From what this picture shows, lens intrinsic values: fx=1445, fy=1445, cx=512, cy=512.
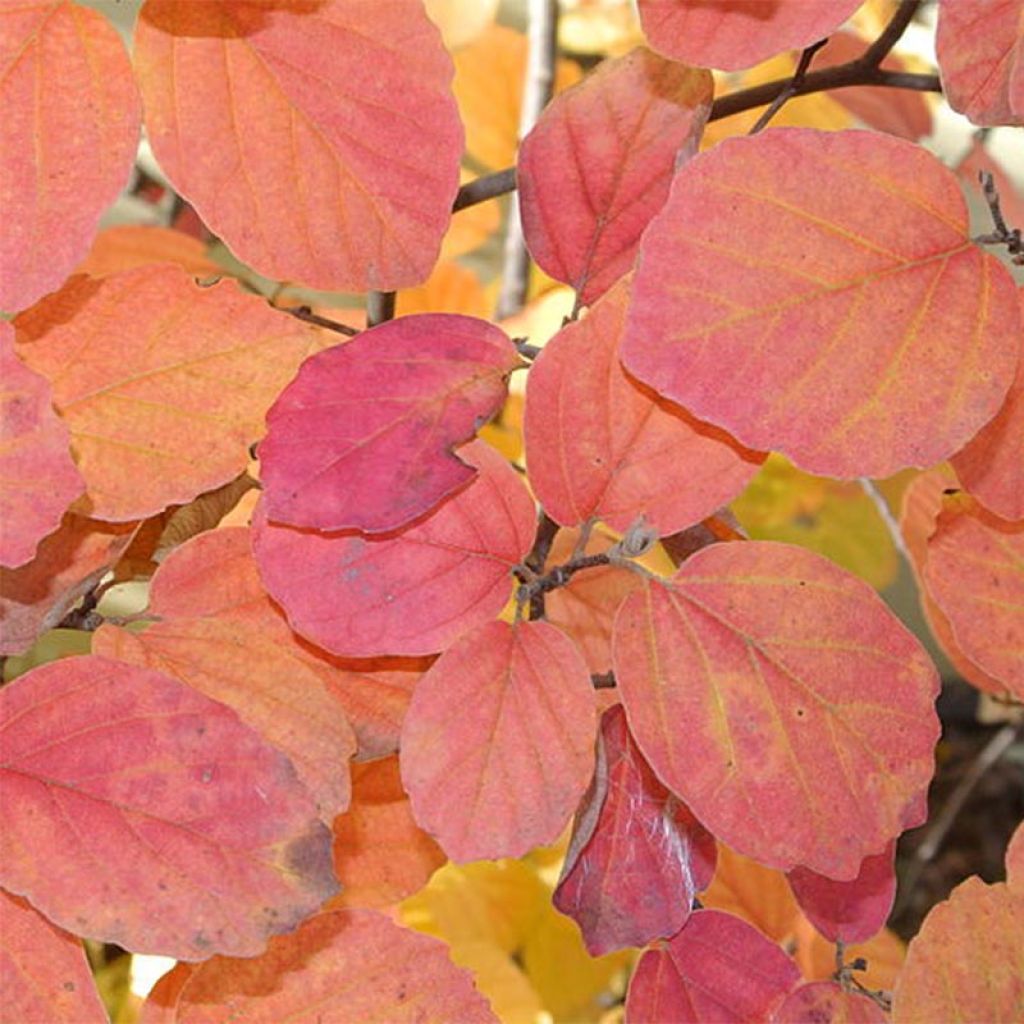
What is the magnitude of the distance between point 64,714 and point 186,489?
7 centimetres

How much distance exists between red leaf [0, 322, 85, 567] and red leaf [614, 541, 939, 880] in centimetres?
15

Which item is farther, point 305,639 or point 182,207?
point 182,207

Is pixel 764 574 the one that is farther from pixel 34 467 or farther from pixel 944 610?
pixel 34 467

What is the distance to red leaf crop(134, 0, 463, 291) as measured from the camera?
15.8 inches

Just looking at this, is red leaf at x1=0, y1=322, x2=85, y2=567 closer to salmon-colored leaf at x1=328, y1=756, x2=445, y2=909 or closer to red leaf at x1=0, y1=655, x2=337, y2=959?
red leaf at x1=0, y1=655, x2=337, y2=959

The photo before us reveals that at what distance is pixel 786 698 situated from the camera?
40 cm

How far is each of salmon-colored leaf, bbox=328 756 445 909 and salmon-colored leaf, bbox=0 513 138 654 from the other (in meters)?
0.11

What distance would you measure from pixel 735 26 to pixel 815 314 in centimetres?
8

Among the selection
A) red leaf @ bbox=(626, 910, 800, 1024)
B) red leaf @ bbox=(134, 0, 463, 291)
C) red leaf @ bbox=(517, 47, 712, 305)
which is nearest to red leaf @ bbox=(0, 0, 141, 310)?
red leaf @ bbox=(134, 0, 463, 291)

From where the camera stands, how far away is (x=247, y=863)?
0.38 m

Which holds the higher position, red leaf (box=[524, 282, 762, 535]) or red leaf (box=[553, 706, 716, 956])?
red leaf (box=[524, 282, 762, 535])

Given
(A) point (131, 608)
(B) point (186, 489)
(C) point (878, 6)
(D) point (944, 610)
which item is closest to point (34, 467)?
(B) point (186, 489)

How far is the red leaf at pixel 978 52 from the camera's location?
0.39m

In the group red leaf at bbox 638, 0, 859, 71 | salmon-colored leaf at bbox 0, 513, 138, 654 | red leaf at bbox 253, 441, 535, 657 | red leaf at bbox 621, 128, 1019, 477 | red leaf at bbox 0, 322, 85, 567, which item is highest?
red leaf at bbox 638, 0, 859, 71
